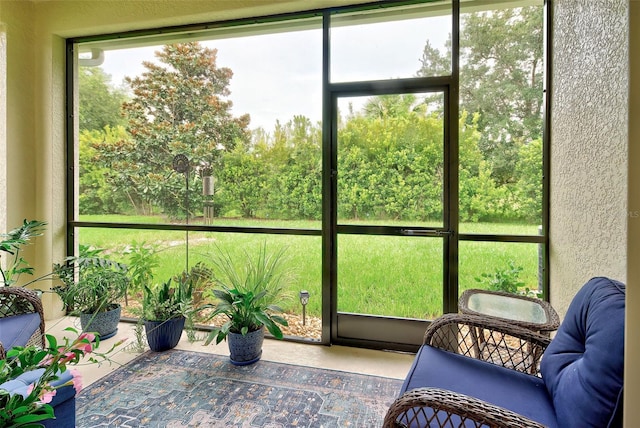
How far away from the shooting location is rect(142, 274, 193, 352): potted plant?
102 inches

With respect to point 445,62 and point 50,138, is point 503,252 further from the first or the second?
point 50,138

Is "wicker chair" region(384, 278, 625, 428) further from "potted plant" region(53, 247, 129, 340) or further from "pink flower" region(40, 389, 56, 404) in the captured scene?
"potted plant" region(53, 247, 129, 340)

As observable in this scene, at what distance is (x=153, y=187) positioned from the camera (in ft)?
10.5

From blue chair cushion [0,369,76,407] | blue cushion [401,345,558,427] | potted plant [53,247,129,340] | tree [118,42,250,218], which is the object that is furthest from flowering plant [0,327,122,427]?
tree [118,42,250,218]

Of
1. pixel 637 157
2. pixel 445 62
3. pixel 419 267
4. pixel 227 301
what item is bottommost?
pixel 227 301

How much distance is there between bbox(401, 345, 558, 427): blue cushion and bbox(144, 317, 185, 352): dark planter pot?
1.98 m

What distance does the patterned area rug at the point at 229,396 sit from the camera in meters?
1.83

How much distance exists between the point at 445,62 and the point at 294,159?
1.41 m

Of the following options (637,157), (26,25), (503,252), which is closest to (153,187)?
(26,25)

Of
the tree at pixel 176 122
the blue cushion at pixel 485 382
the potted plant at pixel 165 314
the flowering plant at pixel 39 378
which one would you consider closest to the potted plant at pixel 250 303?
the potted plant at pixel 165 314

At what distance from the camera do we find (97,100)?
3.33 meters

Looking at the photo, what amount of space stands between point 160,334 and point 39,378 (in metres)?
1.99

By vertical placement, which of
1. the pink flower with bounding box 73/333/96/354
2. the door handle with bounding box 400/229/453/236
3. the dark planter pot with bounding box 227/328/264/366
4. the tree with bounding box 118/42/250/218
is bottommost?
the dark planter pot with bounding box 227/328/264/366

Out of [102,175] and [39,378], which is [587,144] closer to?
[39,378]
